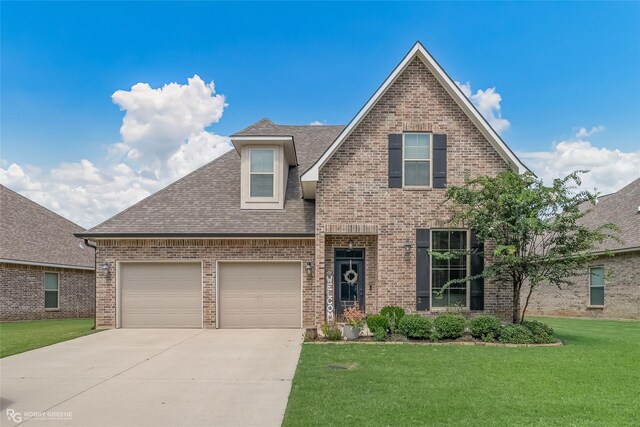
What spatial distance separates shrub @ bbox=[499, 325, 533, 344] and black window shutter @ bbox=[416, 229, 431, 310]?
2.31 meters

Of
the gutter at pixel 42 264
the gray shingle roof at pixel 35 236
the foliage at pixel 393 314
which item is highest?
the gray shingle roof at pixel 35 236

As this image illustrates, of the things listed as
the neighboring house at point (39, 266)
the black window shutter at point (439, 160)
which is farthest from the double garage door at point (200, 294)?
the neighboring house at point (39, 266)

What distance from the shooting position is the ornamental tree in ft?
36.6

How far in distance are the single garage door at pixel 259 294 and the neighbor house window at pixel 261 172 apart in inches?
98.2

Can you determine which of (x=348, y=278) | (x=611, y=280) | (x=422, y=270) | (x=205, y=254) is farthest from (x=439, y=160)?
(x=611, y=280)

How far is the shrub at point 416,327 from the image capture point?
36.6ft

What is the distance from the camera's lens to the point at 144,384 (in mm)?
7336

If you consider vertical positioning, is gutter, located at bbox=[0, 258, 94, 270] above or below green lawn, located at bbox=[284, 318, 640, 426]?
above

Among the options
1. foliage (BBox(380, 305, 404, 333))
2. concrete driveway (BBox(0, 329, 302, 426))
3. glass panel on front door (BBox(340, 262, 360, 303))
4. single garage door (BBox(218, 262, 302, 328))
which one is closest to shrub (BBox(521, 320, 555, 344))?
foliage (BBox(380, 305, 404, 333))

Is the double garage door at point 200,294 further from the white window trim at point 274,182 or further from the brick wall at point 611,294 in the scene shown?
the brick wall at point 611,294

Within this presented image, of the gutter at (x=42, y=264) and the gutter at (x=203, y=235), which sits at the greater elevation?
the gutter at (x=203, y=235)

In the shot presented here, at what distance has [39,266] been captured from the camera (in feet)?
64.1

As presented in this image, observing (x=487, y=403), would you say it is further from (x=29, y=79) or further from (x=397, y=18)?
(x=29, y=79)

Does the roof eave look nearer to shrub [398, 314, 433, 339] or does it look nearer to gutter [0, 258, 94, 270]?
shrub [398, 314, 433, 339]
